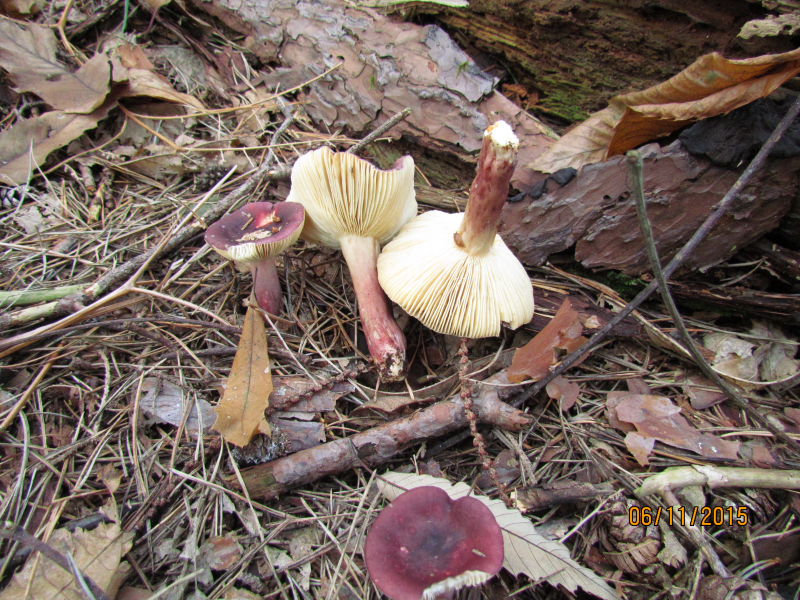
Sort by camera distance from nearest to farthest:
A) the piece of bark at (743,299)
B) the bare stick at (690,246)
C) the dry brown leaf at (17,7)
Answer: the bare stick at (690,246) < the piece of bark at (743,299) < the dry brown leaf at (17,7)

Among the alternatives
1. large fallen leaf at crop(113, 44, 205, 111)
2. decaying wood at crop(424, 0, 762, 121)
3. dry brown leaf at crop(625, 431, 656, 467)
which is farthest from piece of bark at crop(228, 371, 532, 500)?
large fallen leaf at crop(113, 44, 205, 111)

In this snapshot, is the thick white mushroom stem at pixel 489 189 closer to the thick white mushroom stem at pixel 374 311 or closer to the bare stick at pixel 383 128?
the thick white mushroom stem at pixel 374 311

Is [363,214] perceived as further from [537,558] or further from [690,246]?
[537,558]

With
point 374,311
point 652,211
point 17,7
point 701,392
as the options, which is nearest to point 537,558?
point 701,392

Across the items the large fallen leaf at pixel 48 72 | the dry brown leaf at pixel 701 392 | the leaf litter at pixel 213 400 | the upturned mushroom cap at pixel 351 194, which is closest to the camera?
the leaf litter at pixel 213 400

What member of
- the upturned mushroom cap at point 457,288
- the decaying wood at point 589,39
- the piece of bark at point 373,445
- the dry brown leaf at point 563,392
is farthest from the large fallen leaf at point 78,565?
the decaying wood at point 589,39
